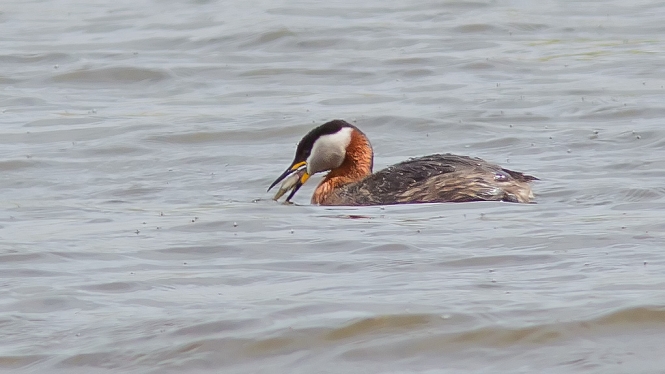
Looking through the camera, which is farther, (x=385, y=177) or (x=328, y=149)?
(x=328, y=149)

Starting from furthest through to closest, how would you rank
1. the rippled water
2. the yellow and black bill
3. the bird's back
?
1. the yellow and black bill
2. the bird's back
3. the rippled water

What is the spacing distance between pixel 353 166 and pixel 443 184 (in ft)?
4.16

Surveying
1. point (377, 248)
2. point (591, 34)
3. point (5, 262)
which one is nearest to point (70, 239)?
point (5, 262)

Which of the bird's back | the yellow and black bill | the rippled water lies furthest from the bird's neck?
the bird's back

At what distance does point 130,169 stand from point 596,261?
5.00 meters

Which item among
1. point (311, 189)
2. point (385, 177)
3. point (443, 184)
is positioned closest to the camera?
point (443, 184)

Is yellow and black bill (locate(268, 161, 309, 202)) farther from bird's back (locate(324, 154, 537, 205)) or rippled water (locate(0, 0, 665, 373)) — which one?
bird's back (locate(324, 154, 537, 205))

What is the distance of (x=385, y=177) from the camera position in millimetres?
10078

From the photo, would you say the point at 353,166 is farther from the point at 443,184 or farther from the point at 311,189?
the point at 443,184

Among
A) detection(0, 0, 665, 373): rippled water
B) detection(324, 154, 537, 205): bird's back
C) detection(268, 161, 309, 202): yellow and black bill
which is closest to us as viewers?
detection(0, 0, 665, 373): rippled water

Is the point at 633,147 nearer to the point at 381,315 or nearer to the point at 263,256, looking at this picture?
the point at 263,256

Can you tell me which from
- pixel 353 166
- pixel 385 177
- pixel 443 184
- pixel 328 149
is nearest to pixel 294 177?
pixel 328 149

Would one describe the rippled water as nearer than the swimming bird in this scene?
Yes

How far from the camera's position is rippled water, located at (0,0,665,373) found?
6.27 m
